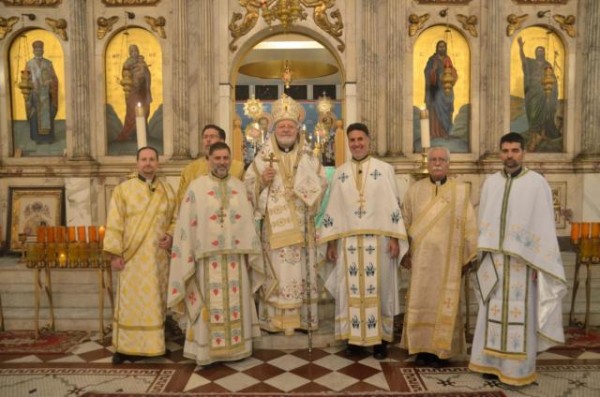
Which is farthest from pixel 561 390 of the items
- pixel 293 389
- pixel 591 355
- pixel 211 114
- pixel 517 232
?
pixel 211 114

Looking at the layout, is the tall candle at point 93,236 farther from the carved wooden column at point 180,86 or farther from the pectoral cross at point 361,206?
the pectoral cross at point 361,206

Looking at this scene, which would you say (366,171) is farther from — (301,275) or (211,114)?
(211,114)

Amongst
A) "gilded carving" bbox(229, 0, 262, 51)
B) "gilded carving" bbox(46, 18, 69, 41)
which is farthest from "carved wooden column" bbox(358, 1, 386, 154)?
"gilded carving" bbox(46, 18, 69, 41)

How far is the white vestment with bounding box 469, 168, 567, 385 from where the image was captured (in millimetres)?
3951

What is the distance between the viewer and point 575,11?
7941mm

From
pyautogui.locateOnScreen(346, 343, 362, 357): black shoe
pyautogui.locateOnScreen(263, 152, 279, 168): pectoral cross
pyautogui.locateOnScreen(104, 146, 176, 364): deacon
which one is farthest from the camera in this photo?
pyautogui.locateOnScreen(263, 152, 279, 168): pectoral cross

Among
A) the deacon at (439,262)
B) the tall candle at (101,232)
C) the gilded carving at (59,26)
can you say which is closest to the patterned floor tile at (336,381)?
the deacon at (439,262)

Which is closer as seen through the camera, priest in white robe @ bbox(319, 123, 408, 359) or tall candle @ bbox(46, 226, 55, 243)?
priest in white robe @ bbox(319, 123, 408, 359)

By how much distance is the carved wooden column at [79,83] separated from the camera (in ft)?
25.6

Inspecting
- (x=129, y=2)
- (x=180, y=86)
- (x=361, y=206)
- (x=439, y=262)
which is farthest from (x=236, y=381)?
(x=129, y=2)

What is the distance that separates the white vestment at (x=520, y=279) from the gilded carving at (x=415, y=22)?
4.48m

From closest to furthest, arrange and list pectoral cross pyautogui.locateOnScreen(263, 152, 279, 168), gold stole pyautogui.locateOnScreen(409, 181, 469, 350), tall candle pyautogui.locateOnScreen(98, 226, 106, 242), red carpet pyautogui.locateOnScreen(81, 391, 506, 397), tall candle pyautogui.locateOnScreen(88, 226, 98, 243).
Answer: red carpet pyautogui.locateOnScreen(81, 391, 506, 397) < gold stole pyautogui.locateOnScreen(409, 181, 469, 350) < pectoral cross pyautogui.locateOnScreen(263, 152, 279, 168) < tall candle pyautogui.locateOnScreen(98, 226, 106, 242) < tall candle pyautogui.locateOnScreen(88, 226, 98, 243)

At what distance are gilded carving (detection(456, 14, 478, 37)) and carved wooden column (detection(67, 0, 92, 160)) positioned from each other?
5793 millimetres

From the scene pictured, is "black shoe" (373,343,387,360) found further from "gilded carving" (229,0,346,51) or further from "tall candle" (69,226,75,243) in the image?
"gilded carving" (229,0,346,51)
